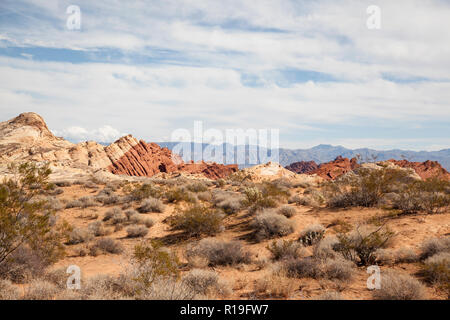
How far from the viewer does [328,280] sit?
21.6 ft

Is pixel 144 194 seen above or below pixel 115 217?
above

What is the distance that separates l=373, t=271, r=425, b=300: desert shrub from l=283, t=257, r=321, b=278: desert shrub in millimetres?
1468

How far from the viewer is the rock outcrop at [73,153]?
3444 centimetres

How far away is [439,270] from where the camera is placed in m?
6.04

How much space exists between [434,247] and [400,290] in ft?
10.6

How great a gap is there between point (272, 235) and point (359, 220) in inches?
160

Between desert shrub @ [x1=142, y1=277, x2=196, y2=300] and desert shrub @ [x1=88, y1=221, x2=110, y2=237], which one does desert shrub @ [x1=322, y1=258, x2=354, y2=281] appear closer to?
desert shrub @ [x1=142, y1=277, x2=196, y2=300]

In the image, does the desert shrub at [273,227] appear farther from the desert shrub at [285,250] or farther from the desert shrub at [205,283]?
the desert shrub at [205,283]

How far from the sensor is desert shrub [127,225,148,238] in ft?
43.3

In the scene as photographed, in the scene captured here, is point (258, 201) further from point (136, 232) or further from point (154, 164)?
point (154, 164)

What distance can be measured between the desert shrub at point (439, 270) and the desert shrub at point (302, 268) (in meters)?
2.52

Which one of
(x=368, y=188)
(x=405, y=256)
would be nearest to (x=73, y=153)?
(x=368, y=188)

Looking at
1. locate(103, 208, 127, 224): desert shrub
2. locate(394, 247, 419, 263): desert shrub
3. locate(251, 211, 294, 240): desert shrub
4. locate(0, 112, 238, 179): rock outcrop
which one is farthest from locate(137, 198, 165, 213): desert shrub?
locate(394, 247, 419, 263): desert shrub
